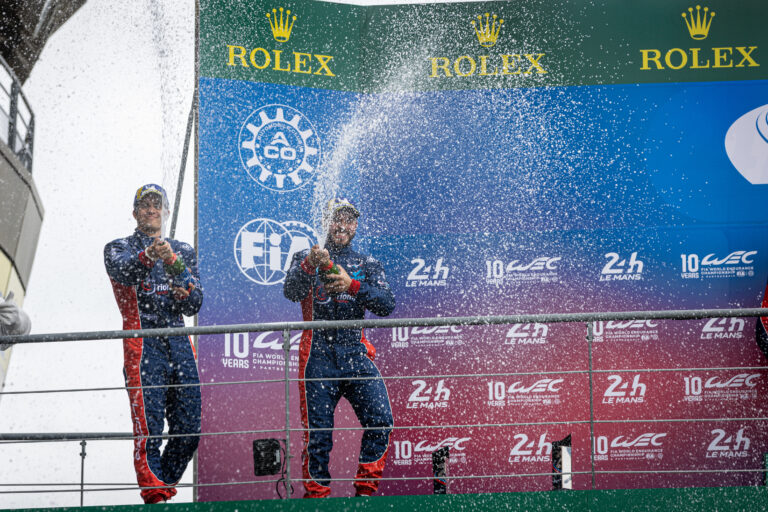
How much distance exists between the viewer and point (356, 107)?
5883 mm

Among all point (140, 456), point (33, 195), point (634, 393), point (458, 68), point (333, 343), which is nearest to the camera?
point (140, 456)

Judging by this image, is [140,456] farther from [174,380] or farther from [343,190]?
[343,190]

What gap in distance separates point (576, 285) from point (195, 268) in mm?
2452

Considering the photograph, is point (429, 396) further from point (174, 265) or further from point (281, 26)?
point (281, 26)

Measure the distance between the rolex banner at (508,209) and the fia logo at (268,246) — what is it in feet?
0.05

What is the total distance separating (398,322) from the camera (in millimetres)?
3727

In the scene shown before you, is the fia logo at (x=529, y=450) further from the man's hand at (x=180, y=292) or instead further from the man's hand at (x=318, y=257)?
the man's hand at (x=180, y=292)

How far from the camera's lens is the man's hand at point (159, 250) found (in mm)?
4094

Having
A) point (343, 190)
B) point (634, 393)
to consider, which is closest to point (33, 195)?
point (343, 190)

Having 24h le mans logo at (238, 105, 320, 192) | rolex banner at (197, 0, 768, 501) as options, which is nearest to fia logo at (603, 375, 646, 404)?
rolex banner at (197, 0, 768, 501)

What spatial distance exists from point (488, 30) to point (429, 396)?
240 centimetres

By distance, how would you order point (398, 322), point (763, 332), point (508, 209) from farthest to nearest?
point (508, 209)
point (763, 332)
point (398, 322)

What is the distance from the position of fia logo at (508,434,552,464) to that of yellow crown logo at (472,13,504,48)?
2533 millimetres

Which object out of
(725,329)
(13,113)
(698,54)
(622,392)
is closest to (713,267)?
(725,329)
